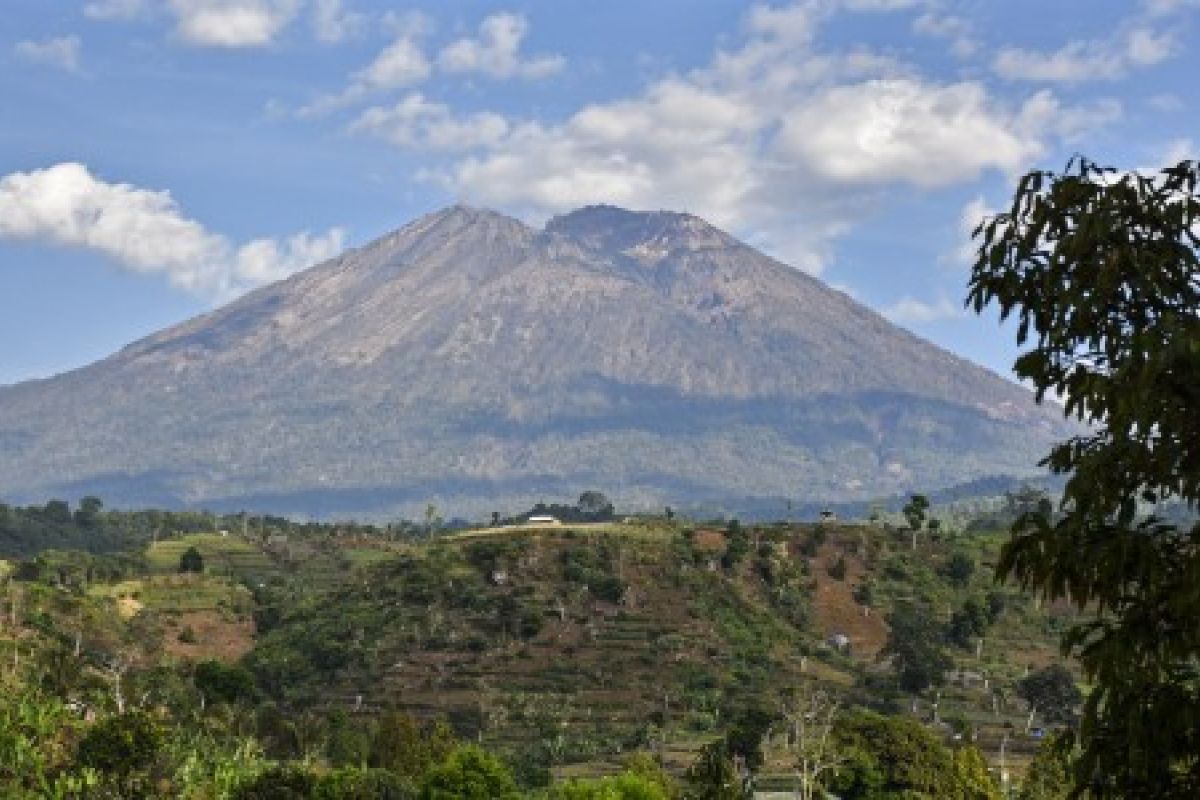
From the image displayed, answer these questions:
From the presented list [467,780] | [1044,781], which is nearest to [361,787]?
[467,780]

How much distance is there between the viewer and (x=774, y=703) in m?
147

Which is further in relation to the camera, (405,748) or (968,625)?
(968,625)

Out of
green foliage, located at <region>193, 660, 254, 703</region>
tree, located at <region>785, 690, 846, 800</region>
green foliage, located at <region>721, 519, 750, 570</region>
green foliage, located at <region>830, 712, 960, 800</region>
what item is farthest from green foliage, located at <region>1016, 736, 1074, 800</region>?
green foliage, located at <region>721, 519, 750, 570</region>

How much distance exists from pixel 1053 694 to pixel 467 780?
80.2 m

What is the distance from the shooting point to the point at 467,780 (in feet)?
276

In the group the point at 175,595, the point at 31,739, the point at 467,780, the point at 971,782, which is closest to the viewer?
the point at 467,780

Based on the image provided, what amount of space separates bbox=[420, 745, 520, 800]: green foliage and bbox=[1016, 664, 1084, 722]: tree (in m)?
75.2

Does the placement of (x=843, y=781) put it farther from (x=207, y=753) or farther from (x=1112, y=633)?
(x=1112, y=633)

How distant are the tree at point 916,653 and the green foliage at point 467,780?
256ft

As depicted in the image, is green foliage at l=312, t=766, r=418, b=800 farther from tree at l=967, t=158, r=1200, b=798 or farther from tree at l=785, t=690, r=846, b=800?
tree at l=967, t=158, r=1200, b=798

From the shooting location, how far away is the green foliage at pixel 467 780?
8356 cm

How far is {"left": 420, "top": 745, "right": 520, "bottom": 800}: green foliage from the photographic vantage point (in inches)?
3290

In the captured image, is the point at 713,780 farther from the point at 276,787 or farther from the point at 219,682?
the point at 219,682

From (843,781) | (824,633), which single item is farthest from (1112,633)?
(824,633)
